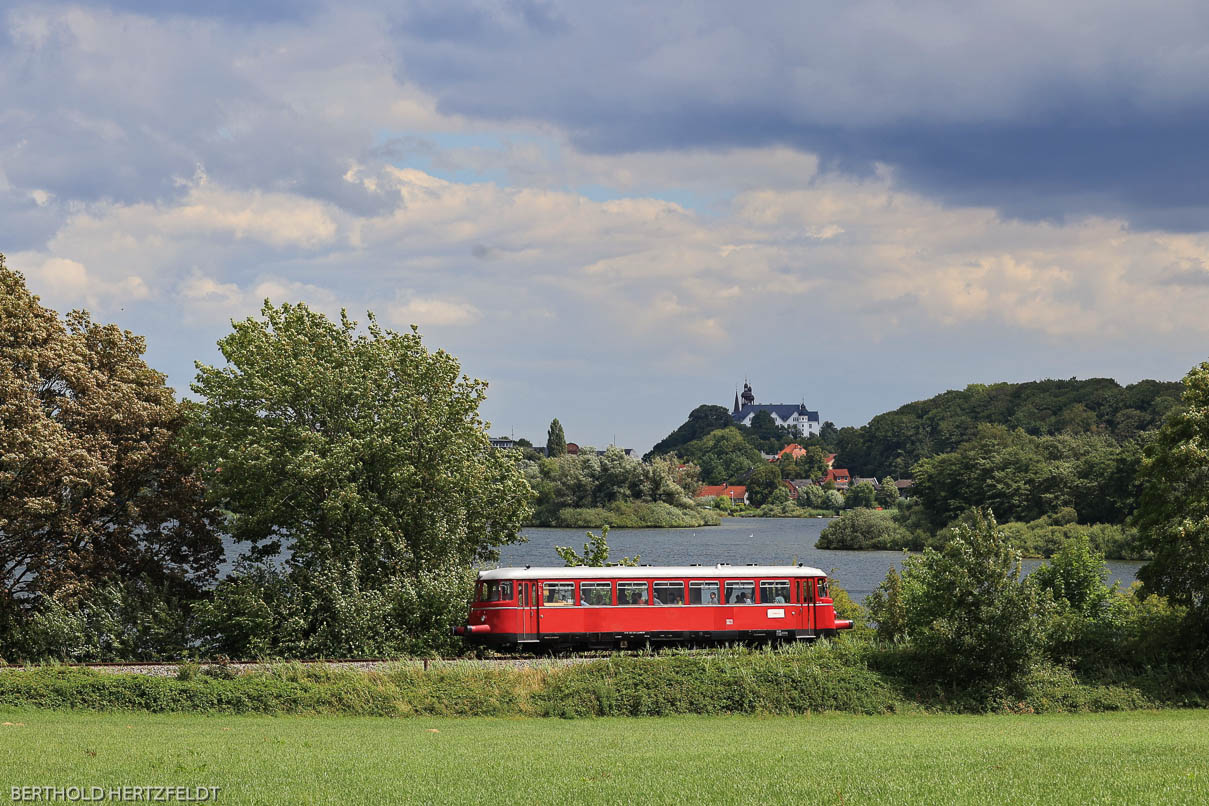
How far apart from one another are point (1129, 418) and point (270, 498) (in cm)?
14605

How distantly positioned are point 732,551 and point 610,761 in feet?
241

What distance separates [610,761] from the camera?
1568 centimetres

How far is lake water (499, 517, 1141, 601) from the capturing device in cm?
6894

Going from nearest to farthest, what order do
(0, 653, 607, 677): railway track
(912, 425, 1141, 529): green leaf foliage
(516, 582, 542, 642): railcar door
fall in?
(0, 653, 607, 677): railway track, (516, 582, 542, 642): railcar door, (912, 425, 1141, 529): green leaf foliage

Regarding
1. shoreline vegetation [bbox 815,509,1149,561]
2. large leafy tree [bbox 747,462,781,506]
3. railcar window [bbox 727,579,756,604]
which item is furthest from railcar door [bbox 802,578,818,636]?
large leafy tree [bbox 747,462,781,506]

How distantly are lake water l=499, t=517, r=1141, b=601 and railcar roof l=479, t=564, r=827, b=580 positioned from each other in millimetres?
21150

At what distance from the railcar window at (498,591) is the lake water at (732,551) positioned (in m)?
23.3

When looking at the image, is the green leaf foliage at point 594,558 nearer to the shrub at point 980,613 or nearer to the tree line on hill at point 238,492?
the tree line on hill at point 238,492

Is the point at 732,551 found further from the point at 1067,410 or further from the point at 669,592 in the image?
the point at 1067,410

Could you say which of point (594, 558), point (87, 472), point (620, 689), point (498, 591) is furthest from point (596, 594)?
point (87, 472)

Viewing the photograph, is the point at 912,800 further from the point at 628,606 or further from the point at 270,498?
the point at 270,498

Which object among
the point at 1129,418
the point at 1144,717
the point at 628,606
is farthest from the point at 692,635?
the point at 1129,418

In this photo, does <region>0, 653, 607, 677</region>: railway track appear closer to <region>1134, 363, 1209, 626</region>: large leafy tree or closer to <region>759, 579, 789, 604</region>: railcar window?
<region>759, 579, 789, 604</region>: railcar window

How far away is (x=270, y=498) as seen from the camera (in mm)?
31344
